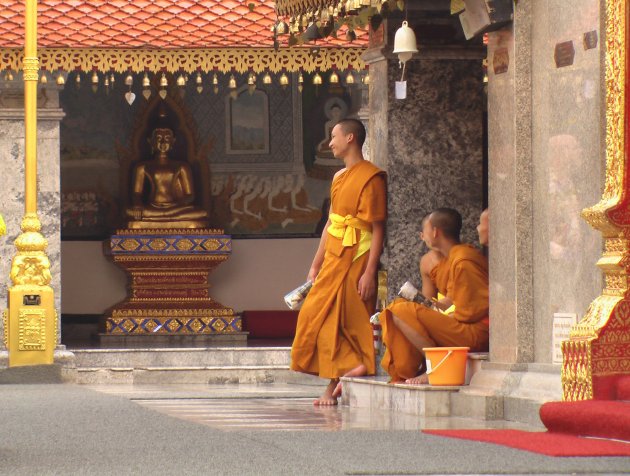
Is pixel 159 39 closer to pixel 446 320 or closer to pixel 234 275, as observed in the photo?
pixel 234 275

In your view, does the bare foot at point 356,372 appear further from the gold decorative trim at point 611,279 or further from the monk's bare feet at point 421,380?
the gold decorative trim at point 611,279

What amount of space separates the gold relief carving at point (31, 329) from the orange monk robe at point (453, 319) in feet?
17.2

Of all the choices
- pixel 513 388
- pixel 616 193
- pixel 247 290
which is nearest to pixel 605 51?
pixel 616 193

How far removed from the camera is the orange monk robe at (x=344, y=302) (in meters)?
11.0

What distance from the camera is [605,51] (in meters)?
8.47

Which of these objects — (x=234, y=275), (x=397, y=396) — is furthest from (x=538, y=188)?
(x=234, y=275)

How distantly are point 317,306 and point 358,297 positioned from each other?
0.85 ft

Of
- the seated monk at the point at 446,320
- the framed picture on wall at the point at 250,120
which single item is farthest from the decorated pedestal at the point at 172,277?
the seated monk at the point at 446,320

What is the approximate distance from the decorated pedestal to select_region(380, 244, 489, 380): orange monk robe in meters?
7.43

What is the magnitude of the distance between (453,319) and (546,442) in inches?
100

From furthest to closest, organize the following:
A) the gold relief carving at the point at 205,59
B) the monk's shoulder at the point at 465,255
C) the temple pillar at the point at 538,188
Result: the gold relief carving at the point at 205,59 < the monk's shoulder at the point at 465,255 < the temple pillar at the point at 538,188

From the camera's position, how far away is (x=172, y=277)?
58.5 ft

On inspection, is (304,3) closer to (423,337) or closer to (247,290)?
(423,337)

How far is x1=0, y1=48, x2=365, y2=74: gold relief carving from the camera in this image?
15.3m
